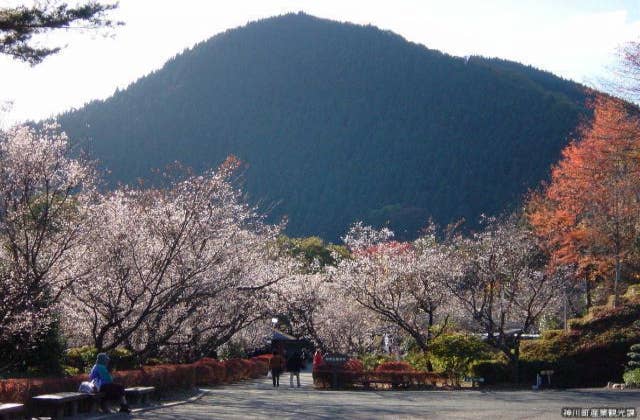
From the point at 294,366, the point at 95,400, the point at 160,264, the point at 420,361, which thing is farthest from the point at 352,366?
the point at 95,400

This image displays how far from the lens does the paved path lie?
45.2 ft

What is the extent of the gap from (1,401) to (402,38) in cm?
16404

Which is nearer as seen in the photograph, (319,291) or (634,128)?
(634,128)

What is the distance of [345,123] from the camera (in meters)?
138

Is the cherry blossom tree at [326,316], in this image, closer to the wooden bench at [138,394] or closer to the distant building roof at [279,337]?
the distant building roof at [279,337]

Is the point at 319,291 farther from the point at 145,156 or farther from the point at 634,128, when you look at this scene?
the point at 145,156

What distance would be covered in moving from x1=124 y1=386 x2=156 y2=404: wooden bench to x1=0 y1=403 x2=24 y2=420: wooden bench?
3.85m

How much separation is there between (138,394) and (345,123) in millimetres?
125090

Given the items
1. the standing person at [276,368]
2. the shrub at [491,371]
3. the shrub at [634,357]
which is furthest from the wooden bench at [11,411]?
the shrub at [634,357]

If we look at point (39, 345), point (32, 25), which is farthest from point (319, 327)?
point (32, 25)

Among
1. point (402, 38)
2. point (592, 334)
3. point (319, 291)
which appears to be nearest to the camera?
point (592, 334)

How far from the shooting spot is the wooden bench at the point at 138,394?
1509 cm

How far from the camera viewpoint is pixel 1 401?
11555 millimetres

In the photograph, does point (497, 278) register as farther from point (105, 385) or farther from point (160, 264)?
point (105, 385)
